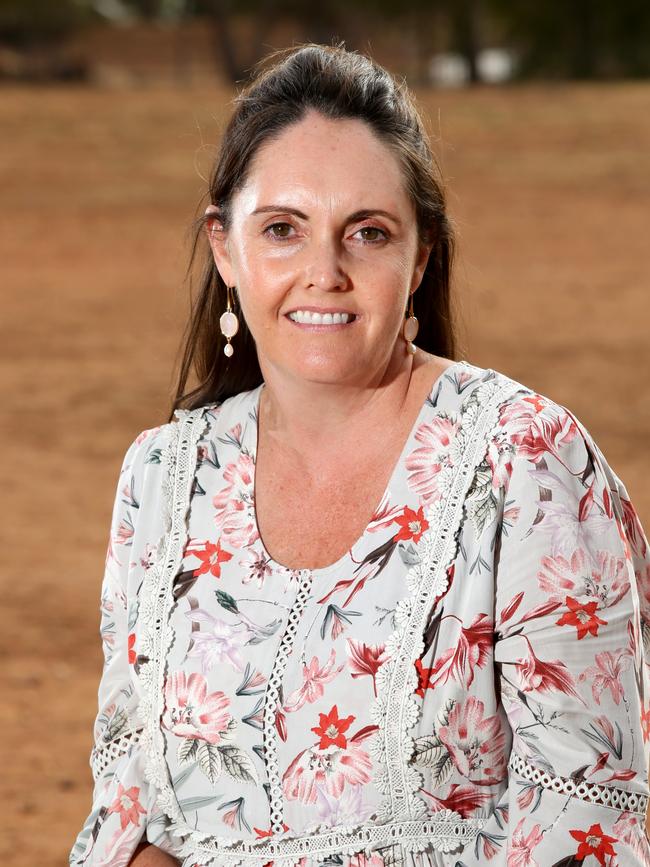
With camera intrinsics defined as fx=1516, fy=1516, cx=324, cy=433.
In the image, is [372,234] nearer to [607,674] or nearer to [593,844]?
[607,674]

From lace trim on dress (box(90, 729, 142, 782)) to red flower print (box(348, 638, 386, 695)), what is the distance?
1.53 feet

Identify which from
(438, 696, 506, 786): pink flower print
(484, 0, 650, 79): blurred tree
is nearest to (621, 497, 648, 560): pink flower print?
(438, 696, 506, 786): pink flower print

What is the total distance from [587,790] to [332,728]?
36 centimetres

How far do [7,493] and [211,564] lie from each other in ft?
23.0

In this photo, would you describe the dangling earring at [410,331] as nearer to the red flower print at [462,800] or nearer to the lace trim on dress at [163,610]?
the lace trim on dress at [163,610]

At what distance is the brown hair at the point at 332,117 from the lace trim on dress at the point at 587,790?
2.70ft

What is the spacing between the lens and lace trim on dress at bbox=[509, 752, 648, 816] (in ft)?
6.62

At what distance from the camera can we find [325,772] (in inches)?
84.0

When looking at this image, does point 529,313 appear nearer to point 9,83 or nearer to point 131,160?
point 131,160

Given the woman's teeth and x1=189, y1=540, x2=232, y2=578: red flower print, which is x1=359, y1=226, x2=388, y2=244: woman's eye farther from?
x1=189, y1=540, x2=232, y2=578: red flower print

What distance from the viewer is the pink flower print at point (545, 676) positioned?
2.01m

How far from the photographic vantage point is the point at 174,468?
97.6 inches

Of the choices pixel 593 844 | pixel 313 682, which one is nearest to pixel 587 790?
pixel 593 844

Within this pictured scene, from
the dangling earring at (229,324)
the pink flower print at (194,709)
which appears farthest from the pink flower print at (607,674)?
the dangling earring at (229,324)
